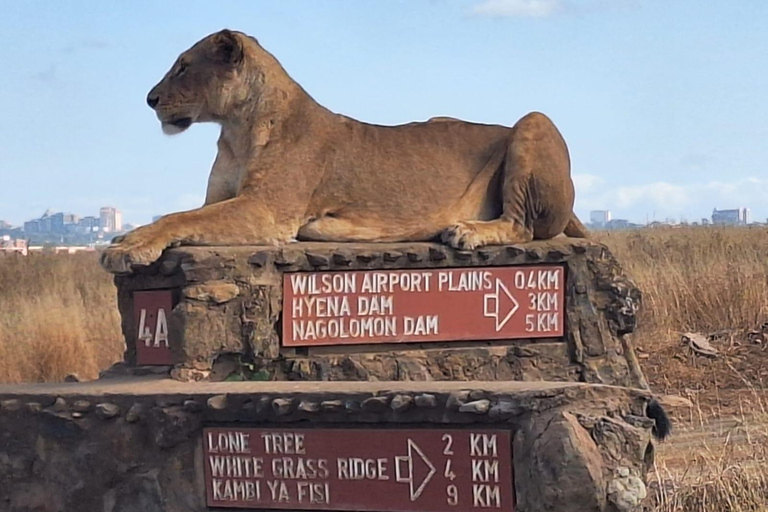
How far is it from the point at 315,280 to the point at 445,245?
28.6 inches

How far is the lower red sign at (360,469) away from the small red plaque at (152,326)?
2.82 ft

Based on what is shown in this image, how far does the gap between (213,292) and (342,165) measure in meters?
1.37

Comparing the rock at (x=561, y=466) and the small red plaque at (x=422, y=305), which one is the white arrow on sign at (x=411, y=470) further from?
the small red plaque at (x=422, y=305)

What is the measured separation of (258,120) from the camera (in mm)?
6641

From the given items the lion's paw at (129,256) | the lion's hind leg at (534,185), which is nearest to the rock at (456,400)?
the lion's paw at (129,256)

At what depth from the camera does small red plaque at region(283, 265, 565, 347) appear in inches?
232

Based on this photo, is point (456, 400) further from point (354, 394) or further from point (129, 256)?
point (129, 256)

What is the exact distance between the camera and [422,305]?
19.8 ft

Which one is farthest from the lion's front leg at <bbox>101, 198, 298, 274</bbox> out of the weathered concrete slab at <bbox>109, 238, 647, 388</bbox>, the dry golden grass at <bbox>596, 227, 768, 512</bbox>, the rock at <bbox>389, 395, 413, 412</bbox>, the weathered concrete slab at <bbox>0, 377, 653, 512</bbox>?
the dry golden grass at <bbox>596, 227, 768, 512</bbox>

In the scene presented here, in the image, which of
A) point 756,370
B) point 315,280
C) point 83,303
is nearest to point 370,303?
point 315,280

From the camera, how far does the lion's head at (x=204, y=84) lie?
21.7 ft

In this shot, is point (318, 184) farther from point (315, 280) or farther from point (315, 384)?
point (315, 384)

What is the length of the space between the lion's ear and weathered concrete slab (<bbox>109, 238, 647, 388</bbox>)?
1.18 meters

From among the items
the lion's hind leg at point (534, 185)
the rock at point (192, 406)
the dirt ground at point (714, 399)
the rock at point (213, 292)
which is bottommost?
the dirt ground at point (714, 399)
